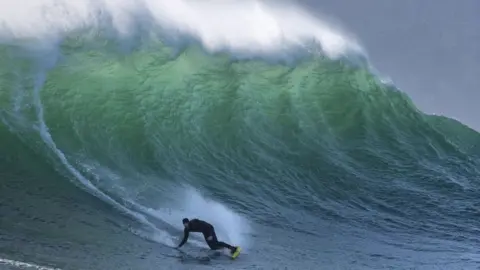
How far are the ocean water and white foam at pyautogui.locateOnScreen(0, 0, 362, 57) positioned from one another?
5 centimetres

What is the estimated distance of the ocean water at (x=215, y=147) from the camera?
1000 cm

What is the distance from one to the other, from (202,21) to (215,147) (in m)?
5.90

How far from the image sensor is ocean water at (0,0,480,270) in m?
10.0

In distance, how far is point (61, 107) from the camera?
13578 mm

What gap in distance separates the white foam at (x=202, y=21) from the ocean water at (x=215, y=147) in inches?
Answer: 1.8

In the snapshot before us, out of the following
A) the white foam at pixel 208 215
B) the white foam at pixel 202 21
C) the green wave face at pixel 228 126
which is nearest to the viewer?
the white foam at pixel 208 215

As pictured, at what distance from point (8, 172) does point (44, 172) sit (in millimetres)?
558

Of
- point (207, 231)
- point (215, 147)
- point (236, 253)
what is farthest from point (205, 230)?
point (215, 147)

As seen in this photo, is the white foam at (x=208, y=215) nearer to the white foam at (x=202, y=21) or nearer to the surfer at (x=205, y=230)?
the surfer at (x=205, y=230)

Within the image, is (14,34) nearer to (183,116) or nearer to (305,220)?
(183,116)

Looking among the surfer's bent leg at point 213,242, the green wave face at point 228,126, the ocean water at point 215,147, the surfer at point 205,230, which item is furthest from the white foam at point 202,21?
the surfer's bent leg at point 213,242

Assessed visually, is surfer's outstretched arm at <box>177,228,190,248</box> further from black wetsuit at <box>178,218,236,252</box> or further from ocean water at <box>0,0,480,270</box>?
ocean water at <box>0,0,480,270</box>

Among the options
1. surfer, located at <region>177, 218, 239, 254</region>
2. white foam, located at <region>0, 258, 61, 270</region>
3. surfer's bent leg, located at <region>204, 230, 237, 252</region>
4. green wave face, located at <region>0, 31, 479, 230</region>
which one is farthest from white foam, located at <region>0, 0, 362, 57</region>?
white foam, located at <region>0, 258, 61, 270</region>

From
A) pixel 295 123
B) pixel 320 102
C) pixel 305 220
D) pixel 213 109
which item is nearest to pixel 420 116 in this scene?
pixel 320 102
